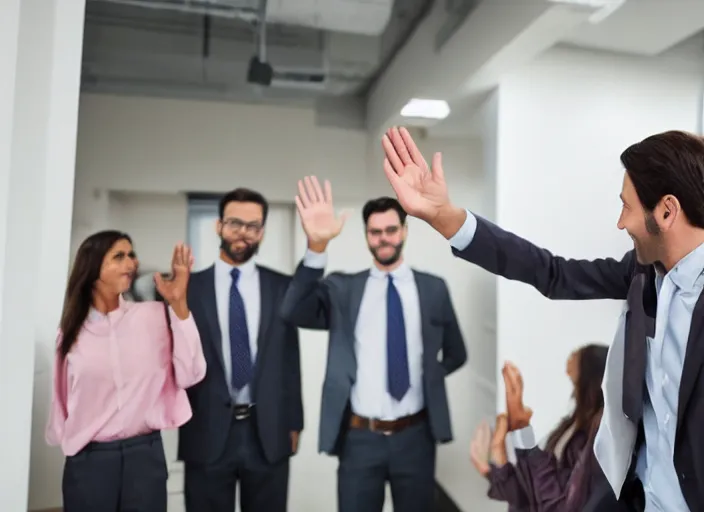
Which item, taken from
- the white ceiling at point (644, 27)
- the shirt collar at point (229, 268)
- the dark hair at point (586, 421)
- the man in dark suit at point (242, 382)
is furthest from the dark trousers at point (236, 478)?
the white ceiling at point (644, 27)

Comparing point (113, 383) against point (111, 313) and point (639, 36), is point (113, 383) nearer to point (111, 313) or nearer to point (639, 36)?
point (111, 313)

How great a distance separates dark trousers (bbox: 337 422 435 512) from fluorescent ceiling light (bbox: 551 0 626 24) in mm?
1304

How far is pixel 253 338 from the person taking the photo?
1.56 m

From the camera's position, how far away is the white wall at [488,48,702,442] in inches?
70.4

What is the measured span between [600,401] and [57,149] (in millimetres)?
1556

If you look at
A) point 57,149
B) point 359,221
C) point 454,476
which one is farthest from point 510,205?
point 57,149

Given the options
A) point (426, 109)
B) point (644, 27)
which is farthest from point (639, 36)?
point (426, 109)

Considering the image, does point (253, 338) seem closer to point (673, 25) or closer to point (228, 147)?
point (228, 147)

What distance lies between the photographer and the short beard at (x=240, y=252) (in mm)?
1570

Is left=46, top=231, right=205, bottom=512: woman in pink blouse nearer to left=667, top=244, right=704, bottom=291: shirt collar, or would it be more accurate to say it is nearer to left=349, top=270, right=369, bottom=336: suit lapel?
left=349, top=270, right=369, bottom=336: suit lapel

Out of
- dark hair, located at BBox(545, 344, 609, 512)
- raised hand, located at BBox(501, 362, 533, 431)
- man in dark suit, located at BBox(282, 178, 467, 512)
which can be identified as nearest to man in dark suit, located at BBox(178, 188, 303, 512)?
man in dark suit, located at BBox(282, 178, 467, 512)

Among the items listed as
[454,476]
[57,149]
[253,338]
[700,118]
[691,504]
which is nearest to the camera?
[691,504]

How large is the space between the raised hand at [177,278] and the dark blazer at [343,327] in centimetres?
29

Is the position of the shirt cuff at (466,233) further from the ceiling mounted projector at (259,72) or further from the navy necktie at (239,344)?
the ceiling mounted projector at (259,72)
